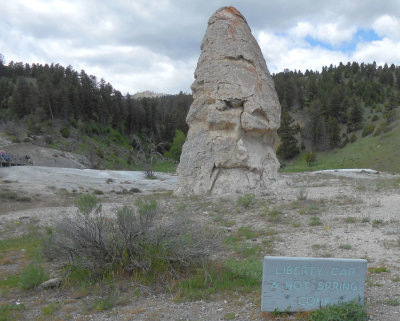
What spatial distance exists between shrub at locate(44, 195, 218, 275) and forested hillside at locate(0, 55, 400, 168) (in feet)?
114

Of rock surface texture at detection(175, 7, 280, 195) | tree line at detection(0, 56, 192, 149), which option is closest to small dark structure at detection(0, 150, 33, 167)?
rock surface texture at detection(175, 7, 280, 195)

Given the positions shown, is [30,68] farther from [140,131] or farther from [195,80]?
[195,80]

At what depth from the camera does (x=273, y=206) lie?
9.86 metres

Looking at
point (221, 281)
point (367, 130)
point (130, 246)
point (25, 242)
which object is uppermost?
point (367, 130)

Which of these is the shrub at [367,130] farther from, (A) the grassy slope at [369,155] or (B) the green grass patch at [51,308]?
(B) the green grass patch at [51,308]

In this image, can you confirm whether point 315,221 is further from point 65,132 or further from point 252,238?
point 65,132

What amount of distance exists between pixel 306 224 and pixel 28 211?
8.40 m

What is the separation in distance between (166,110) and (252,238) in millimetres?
61337

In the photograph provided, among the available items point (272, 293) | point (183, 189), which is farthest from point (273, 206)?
point (272, 293)

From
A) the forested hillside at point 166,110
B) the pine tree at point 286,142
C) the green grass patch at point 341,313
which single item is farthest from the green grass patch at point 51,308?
the pine tree at point 286,142

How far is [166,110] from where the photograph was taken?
219 feet

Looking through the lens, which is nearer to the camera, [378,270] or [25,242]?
[378,270]

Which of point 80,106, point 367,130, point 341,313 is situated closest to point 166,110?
point 80,106

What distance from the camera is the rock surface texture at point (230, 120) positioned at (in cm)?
1323
